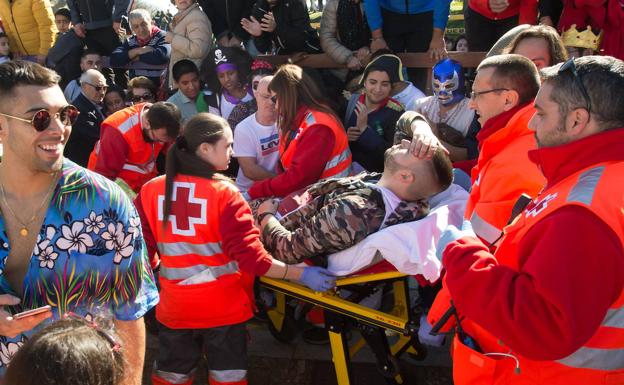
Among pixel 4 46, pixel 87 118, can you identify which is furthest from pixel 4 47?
pixel 87 118

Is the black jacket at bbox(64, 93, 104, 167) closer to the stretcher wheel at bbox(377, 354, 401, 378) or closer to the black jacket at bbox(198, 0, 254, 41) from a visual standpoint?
the black jacket at bbox(198, 0, 254, 41)

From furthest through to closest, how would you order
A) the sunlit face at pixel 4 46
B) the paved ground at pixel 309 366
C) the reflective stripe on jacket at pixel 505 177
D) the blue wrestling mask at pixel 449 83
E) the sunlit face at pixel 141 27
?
1. the sunlit face at pixel 4 46
2. the sunlit face at pixel 141 27
3. the blue wrestling mask at pixel 449 83
4. the paved ground at pixel 309 366
5. the reflective stripe on jacket at pixel 505 177

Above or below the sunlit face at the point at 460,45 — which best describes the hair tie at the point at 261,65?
above

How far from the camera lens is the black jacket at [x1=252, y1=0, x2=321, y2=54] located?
5543 mm

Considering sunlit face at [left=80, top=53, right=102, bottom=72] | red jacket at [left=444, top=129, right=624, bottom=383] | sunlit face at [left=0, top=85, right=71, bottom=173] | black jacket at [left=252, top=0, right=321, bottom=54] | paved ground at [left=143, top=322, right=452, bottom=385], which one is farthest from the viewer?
sunlit face at [left=80, top=53, right=102, bottom=72]

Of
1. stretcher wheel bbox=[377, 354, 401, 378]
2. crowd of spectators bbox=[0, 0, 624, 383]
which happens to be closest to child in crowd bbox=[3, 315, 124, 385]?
crowd of spectators bbox=[0, 0, 624, 383]

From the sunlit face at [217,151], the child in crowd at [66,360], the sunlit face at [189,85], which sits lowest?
the sunlit face at [189,85]

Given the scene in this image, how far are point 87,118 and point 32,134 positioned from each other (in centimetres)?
411

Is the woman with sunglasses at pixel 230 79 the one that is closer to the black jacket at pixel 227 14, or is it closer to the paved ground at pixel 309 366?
the black jacket at pixel 227 14

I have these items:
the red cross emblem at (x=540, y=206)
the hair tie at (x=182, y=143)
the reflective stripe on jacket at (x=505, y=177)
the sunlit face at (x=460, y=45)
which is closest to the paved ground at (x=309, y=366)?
the reflective stripe on jacket at (x=505, y=177)

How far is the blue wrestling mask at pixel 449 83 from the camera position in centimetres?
398

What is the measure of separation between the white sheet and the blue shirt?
2777mm

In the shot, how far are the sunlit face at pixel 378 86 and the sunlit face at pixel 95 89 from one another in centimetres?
290

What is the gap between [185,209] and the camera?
9.46 ft
